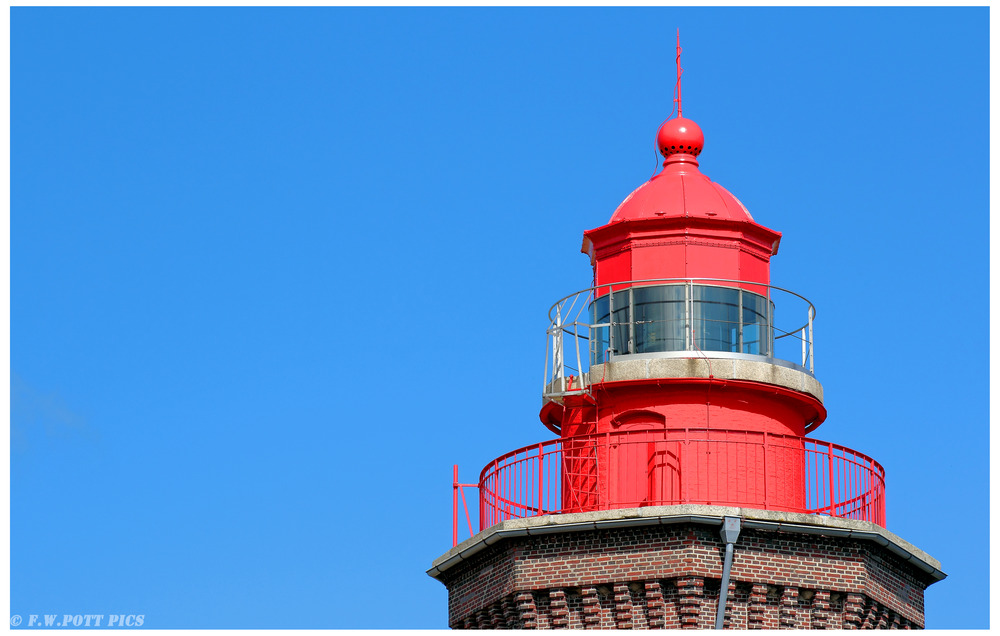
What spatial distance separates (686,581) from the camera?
33.8m

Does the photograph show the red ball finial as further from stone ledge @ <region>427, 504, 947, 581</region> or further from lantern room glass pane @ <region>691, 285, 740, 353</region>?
stone ledge @ <region>427, 504, 947, 581</region>

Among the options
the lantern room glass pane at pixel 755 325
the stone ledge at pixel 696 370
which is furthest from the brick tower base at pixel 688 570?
the lantern room glass pane at pixel 755 325

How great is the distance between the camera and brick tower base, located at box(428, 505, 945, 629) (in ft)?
111

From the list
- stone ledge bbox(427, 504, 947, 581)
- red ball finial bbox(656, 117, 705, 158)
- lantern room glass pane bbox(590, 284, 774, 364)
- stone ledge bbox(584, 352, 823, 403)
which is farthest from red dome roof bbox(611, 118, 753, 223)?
stone ledge bbox(427, 504, 947, 581)

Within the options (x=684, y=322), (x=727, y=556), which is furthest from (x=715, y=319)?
(x=727, y=556)

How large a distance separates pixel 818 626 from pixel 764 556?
118 centimetres

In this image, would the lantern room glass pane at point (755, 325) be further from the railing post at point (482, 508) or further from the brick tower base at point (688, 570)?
the railing post at point (482, 508)

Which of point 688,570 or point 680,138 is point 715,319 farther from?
point 688,570

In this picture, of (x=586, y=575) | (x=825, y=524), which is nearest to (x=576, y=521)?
(x=586, y=575)

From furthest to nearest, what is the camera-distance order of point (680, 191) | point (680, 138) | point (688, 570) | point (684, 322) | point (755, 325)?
point (680, 138) < point (680, 191) < point (755, 325) < point (684, 322) < point (688, 570)

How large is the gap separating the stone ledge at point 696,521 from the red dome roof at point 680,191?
16.2 ft

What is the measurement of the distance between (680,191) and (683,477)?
4.72 meters

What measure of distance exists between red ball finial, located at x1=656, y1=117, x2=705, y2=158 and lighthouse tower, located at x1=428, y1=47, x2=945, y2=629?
0.41 m

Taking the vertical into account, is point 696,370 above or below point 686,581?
above
